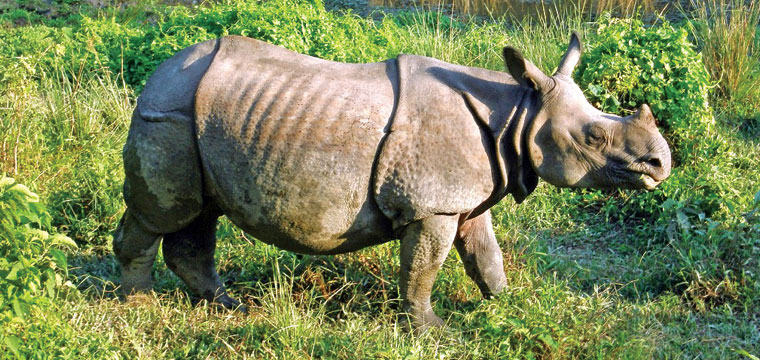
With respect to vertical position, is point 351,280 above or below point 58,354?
below

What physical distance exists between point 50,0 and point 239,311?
27.5 feet

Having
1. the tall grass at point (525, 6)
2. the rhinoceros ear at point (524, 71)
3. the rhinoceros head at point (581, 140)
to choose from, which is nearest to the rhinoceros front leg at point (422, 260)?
the rhinoceros head at point (581, 140)

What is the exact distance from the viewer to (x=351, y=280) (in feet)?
18.2

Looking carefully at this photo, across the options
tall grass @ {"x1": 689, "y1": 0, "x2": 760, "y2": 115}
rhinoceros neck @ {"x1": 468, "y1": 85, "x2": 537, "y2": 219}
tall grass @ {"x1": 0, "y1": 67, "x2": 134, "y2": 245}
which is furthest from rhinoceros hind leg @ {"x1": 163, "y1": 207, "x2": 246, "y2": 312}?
tall grass @ {"x1": 689, "y1": 0, "x2": 760, "y2": 115}

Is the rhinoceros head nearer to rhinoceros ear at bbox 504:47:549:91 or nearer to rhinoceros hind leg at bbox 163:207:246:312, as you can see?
rhinoceros ear at bbox 504:47:549:91

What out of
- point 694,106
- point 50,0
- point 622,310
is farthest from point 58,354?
point 50,0

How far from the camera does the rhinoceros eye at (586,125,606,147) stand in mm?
4445

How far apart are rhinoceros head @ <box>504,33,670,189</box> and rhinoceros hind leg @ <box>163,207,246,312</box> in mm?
1805

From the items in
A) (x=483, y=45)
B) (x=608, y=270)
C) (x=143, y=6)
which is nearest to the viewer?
(x=608, y=270)

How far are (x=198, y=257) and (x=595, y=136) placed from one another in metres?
2.27

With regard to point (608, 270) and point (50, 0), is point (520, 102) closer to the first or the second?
point (608, 270)

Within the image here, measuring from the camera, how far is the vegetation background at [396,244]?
4.74 metres

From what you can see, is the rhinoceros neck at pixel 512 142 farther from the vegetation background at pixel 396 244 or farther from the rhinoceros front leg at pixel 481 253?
the vegetation background at pixel 396 244

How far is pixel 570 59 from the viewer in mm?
4859
